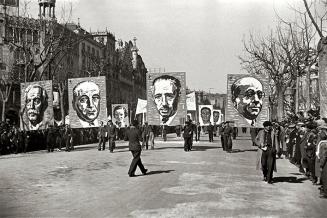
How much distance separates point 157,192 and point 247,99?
42.1 ft

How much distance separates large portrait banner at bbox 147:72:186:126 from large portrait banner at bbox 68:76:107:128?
2.49 m

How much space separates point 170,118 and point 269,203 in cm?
1550

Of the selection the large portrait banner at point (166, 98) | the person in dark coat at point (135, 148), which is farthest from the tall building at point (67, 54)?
the person in dark coat at point (135, 148)

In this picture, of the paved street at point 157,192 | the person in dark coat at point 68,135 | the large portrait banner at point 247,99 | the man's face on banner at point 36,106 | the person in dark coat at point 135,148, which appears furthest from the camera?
the person in dark coat at point 68,135

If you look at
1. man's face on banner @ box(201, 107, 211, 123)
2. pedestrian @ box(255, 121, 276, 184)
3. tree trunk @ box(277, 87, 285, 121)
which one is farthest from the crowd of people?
man's face on banner @ box(201, 107, 211, 123)

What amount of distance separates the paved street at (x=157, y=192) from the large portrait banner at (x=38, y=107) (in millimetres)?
8717

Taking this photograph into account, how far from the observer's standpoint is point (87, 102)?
25469 mm

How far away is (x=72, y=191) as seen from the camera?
11156mm

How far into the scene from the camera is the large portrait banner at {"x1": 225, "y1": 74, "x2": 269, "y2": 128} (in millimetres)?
22547

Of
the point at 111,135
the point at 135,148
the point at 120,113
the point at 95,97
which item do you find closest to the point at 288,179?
the point at 135,148

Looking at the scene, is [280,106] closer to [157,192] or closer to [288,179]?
[288,179]

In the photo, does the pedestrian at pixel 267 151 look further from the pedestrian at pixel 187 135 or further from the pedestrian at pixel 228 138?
the pedestrian at pixel 187 135

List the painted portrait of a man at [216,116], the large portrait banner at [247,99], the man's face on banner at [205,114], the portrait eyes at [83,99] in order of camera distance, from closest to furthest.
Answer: the large portrait banner at [247,99], the portrait eyes at [83,99], the man's face on banner at [205,114], the painted portrait of a man at [216,116]

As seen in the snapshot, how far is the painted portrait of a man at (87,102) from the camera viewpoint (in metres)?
25.3
